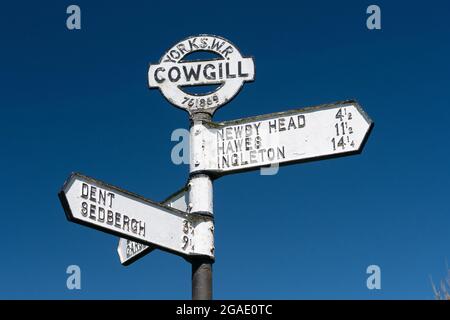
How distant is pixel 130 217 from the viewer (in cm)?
428

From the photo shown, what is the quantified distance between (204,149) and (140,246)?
2.30 ft

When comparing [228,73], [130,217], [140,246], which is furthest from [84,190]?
[228,73]

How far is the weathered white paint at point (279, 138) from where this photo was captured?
4461 mm

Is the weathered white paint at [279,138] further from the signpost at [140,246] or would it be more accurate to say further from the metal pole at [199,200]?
the signpost at [140,246]

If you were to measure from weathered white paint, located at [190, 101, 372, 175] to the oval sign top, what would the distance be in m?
0.18

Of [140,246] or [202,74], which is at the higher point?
[202,74]

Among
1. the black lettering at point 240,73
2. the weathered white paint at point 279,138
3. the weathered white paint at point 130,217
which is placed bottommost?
the weathered white paint at point 130,217

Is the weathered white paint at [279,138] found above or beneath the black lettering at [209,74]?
beneath

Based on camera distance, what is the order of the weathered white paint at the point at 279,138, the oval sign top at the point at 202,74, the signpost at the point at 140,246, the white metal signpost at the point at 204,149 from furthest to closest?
the oval sign top at the point at 202,74, the signpost at the point at 140,246, the weathered white paint at the point at 279,138, the white metal signpost at the point at 204,149

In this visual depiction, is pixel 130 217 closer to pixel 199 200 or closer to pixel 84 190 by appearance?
pixel 84 190

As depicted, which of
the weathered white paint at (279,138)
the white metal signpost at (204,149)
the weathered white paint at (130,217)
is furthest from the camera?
the weathered white paint at (279,138)

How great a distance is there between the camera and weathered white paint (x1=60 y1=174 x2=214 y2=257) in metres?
4.10

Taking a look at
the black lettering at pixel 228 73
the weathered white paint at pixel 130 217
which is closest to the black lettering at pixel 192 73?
the black lettering at pixel 228 73
